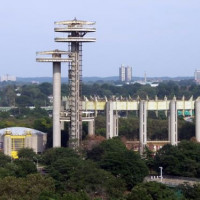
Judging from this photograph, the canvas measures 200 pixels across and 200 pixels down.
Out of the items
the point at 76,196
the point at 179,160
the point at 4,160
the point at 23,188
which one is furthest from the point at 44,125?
the point at 76,196

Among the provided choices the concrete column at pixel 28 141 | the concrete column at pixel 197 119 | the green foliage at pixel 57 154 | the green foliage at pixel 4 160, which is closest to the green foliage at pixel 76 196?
the green foliage at pixel 4 160

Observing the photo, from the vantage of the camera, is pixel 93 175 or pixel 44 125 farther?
pixel 44 125

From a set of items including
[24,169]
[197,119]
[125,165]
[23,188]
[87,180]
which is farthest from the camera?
[197,119]

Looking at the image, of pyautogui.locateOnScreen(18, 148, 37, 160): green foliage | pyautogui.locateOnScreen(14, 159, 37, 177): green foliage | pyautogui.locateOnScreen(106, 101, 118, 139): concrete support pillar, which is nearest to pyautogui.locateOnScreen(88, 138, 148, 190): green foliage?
pyautogui.locateOnScreen(14, 159, 37, 177): green foliage

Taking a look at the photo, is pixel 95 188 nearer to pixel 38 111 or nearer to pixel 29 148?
pixel 29 148

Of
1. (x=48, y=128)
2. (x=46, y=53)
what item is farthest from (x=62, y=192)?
(x=48, y=128)

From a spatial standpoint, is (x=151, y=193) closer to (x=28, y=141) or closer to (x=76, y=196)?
(x=76, y=196)
